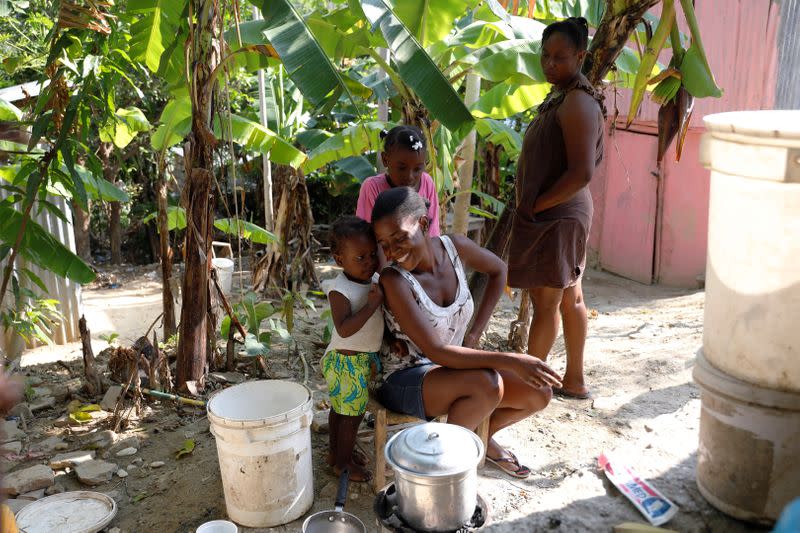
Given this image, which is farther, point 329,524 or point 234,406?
point 234,406

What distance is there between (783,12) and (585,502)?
5.38 metres

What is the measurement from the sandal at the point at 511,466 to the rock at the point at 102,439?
6.34 feet

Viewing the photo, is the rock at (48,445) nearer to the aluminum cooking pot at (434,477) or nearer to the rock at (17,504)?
the rock at (17,504)

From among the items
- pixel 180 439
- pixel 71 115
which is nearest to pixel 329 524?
pixel 180 439

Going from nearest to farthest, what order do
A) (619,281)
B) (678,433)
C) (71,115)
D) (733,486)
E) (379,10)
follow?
(733,486) → (678,433) → (379,10) → (71,115) → (619,281)

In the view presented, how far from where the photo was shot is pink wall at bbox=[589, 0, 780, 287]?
614 centimetres

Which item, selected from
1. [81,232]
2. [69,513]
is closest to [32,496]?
[69,513]

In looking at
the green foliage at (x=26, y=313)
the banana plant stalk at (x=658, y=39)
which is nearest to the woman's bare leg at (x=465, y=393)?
the banana plant stalk at (x=658, y=39)

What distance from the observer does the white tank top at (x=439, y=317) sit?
271 centimetres

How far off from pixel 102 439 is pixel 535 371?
238 centimetres

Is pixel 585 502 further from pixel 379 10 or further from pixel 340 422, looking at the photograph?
pixel 379 10

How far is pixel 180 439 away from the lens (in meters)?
3.64

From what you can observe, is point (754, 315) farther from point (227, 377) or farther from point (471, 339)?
point (227, 377)

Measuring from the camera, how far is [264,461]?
2.76 metres
